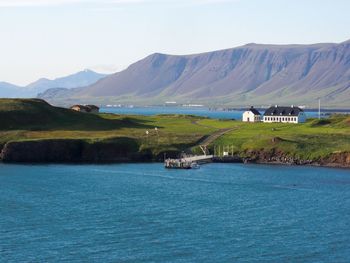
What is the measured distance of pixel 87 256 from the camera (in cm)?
6819

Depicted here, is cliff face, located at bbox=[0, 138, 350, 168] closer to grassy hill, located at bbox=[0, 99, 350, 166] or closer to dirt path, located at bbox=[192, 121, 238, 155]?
grassy hill, located at bbox=[0, 99, 350, 166]

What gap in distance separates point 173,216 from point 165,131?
275 ft

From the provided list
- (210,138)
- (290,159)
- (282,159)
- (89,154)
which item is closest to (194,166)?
(282,159)

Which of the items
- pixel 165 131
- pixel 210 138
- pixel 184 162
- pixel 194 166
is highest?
pixel 165 131

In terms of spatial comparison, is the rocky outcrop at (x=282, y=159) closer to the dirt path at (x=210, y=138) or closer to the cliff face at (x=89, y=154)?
the cliff face at (x=89, y=154)

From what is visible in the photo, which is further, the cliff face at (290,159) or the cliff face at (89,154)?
the cliff face at (89,154)

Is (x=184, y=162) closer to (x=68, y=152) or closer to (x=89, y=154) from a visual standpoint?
(x=89, y=154)

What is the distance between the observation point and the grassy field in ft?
490

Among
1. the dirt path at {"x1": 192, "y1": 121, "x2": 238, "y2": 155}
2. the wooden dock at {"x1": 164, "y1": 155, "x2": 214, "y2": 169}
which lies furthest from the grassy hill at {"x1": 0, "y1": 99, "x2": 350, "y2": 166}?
the wooden dock at {"x1": 164, "y1": 155, "x2": 214, "y2": 169}

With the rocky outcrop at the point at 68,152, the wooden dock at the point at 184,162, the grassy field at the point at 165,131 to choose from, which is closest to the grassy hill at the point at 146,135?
the grassy field at the point at 165,131

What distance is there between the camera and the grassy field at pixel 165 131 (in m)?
149

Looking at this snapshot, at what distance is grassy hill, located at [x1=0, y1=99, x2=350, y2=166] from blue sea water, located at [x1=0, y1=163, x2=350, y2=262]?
17290 millimetres

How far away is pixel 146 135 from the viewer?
160750 millimetres

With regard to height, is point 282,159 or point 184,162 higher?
point 282,159
